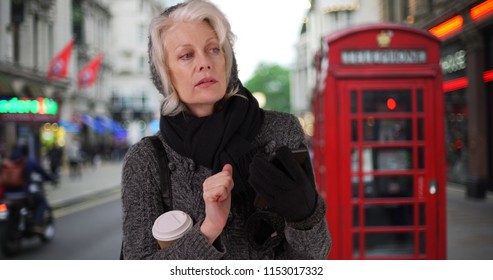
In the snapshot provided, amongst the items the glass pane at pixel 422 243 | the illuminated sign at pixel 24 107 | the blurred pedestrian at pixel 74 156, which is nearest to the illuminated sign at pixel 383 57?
the glass pane at pixel 422 243

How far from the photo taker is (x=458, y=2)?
2.55 m

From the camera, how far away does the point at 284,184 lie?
3.81 ft

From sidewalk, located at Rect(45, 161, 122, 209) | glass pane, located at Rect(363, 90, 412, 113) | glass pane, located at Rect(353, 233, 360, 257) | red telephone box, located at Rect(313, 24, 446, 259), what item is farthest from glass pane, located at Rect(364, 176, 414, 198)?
sidewalk, located at Rect(45, 161, 122, 209)

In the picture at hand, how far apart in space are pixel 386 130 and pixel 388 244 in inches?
31.4

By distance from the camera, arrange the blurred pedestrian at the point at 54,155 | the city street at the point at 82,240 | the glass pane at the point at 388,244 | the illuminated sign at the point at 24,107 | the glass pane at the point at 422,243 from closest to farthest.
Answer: the glass pane at the point at 422,243 < the glass pane at the point at 388,244 < the illuminated sign at the point at 24,107 < the city street at the point at 82,240 < the blurred pedestrian at the point at 54,155

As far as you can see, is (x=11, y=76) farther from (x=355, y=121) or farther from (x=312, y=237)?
(x=312, y=237)

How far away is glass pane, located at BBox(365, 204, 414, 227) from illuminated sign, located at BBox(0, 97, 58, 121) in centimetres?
264

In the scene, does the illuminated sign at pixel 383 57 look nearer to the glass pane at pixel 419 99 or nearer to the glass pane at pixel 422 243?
the glass pane at pixel 419 99

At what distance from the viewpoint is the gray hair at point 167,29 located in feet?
4.18

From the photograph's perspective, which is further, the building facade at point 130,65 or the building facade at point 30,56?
the building facade at point 30,56

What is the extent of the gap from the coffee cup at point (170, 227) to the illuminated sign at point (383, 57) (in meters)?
2.20

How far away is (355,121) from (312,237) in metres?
2.00

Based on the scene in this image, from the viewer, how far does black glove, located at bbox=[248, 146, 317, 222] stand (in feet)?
3.76
